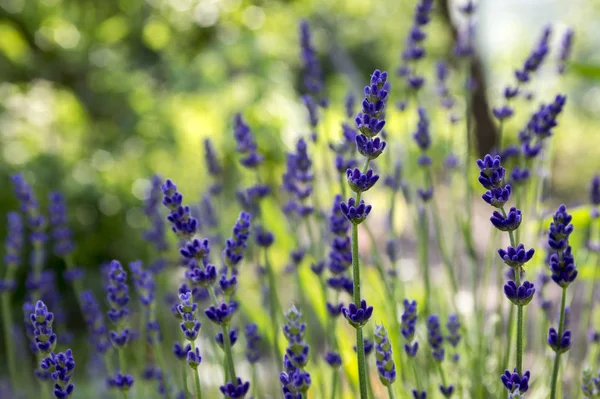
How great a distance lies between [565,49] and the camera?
5.44ft

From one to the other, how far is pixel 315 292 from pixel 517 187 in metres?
0.89

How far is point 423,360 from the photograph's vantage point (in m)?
1.77

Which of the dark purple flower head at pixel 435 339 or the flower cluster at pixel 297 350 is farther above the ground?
the dark purple flower head at pixel 435 339

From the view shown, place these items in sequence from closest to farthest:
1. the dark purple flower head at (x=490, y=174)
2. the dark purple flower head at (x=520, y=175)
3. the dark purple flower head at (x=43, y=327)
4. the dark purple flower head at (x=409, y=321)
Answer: the dark purple flower head at (x=490, y=174), the dark purple flower head at (x=43, y=327), the dark purple flower head at (x=409, y=321), the dark purple flower head at (x=520, y=175)

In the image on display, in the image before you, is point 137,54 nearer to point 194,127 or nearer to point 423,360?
point 194,127

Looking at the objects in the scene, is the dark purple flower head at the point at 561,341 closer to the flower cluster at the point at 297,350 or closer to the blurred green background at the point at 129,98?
the flower cluster at the point at 297,350

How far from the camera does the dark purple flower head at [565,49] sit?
5.34 feet

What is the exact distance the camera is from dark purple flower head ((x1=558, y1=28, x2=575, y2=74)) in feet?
5.34

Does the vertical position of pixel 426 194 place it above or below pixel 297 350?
above

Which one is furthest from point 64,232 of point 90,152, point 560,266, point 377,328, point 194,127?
point 90,152

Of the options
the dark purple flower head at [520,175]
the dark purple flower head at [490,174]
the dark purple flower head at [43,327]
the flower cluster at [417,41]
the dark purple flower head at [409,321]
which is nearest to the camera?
the dark purple flower head at [490,174]

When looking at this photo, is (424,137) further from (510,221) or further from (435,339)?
→ (510,221)

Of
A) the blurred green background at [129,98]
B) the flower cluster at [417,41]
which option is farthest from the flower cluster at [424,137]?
the blurred green background at [129,98]

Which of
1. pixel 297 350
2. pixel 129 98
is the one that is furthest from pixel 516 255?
pixel 129 98
